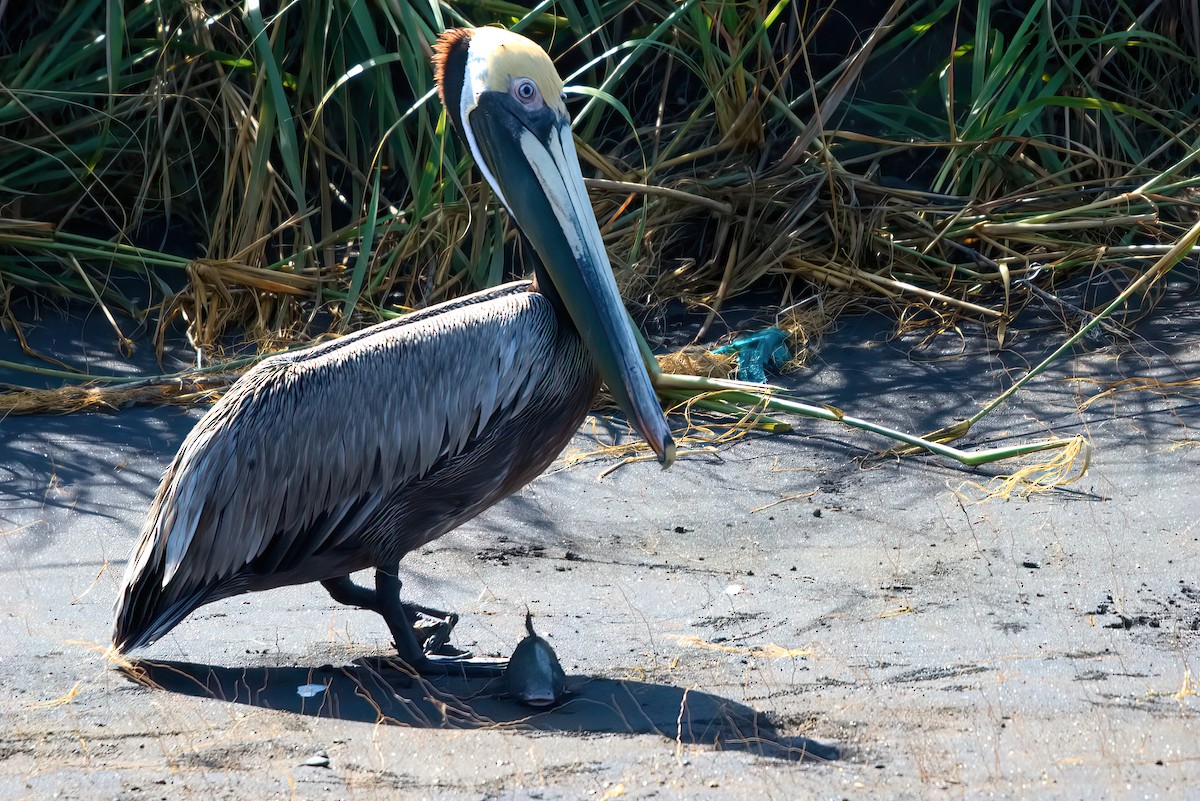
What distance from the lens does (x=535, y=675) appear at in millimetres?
2713

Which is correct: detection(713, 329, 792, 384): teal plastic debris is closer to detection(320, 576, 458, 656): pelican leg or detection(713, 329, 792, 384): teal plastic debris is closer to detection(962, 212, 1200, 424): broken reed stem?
detection(962, 212, 1200, 424): broken reed stem

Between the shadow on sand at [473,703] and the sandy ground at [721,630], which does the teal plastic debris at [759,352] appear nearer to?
the sandy ground at [721,630]

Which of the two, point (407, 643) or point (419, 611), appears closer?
point (407, 643)

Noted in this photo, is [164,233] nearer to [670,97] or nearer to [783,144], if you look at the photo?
[670,97]

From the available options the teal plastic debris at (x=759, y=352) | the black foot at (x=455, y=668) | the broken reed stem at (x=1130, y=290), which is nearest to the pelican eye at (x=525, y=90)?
the black foot at (x=455, y=668)

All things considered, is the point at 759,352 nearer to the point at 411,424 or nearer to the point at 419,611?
the point at 419,611

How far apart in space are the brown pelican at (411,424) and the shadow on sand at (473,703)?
0.12m

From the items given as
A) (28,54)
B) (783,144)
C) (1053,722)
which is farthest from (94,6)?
(1053,722)

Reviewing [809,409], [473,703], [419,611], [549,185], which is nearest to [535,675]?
[473,703]

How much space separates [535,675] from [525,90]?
1319 mm

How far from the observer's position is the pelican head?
289 cm

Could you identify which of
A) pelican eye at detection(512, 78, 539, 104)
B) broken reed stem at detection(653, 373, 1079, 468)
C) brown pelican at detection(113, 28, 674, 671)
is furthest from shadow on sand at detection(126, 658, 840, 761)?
broken reed stem at detection(653, 373, 1079, 468)

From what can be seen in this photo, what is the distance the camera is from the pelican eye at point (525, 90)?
2957mm

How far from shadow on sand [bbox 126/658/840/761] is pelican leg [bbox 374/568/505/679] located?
3 centimetres
